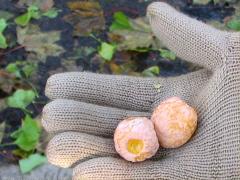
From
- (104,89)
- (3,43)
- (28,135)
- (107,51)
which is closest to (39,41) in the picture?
(3,43)

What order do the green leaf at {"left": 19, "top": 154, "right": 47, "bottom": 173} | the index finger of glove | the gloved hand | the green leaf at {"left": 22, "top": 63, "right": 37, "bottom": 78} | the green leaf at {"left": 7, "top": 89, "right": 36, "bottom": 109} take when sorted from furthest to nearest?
the green leaf at {"left": 22, "top": 63, "right": 37, "bottom": 78} < the green leaf at {"left": 7, "top": 89, "right": 36, "bottom": 109} < the green leaf at {"left": 19, "top": 154, "right": 47, "bottom": 173} < the index finger of glove < the gloved hand

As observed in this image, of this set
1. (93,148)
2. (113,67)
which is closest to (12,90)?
(113,67)

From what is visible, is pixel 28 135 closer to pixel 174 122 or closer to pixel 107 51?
pixel 107 51

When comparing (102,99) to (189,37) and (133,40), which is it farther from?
(133,40)

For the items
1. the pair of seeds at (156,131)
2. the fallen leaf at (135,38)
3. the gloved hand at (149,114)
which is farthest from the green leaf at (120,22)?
the pair of seeds at (156,131)

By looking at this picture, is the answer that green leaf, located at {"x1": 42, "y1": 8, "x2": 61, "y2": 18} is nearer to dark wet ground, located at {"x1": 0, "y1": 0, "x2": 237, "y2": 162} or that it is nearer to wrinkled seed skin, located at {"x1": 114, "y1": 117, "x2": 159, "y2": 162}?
dark wet ground, located at {"x1": 0, "y1": 0, "x2": 237, "y2": 162}

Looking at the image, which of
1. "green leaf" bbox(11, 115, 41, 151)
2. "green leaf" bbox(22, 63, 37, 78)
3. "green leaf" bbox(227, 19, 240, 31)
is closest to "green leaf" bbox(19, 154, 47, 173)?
"green leaf" bbox(11, 115, 41, 151)
